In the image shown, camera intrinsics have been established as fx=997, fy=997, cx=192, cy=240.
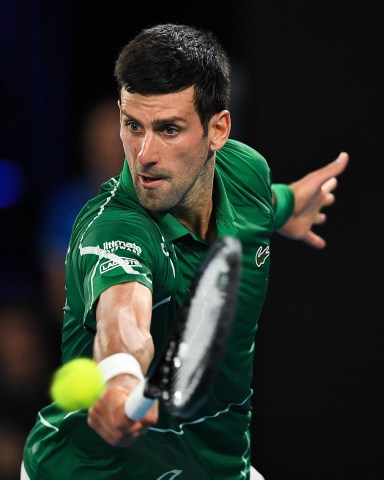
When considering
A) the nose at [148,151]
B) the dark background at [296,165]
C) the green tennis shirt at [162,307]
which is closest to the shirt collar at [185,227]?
the green tennis shirt at [162,307]

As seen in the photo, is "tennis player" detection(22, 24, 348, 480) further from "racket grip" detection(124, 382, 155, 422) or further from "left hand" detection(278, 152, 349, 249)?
"left hand" detection(278, 152, 349, 249)

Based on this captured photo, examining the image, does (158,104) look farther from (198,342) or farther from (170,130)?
(198,342)

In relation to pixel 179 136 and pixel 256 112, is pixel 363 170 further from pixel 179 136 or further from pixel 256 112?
pixel 179 136

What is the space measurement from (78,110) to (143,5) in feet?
2.18

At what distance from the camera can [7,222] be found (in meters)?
5.09

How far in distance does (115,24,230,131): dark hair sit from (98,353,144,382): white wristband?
98 cm

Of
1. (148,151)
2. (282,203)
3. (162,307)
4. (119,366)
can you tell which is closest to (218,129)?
(148,151)

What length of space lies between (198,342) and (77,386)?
0.32m

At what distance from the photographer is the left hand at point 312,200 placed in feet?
14.6

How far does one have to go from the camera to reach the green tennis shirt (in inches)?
111

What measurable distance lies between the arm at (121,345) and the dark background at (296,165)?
7.87 ft

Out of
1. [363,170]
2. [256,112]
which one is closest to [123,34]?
[256,112]

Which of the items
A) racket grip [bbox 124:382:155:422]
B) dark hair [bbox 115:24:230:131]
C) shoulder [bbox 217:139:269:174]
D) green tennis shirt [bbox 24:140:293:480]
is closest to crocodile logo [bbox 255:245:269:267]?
green tennis shirt [bbox 24:140:293:480]

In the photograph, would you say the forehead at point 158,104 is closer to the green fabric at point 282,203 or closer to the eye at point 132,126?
the eye at point 132,126
